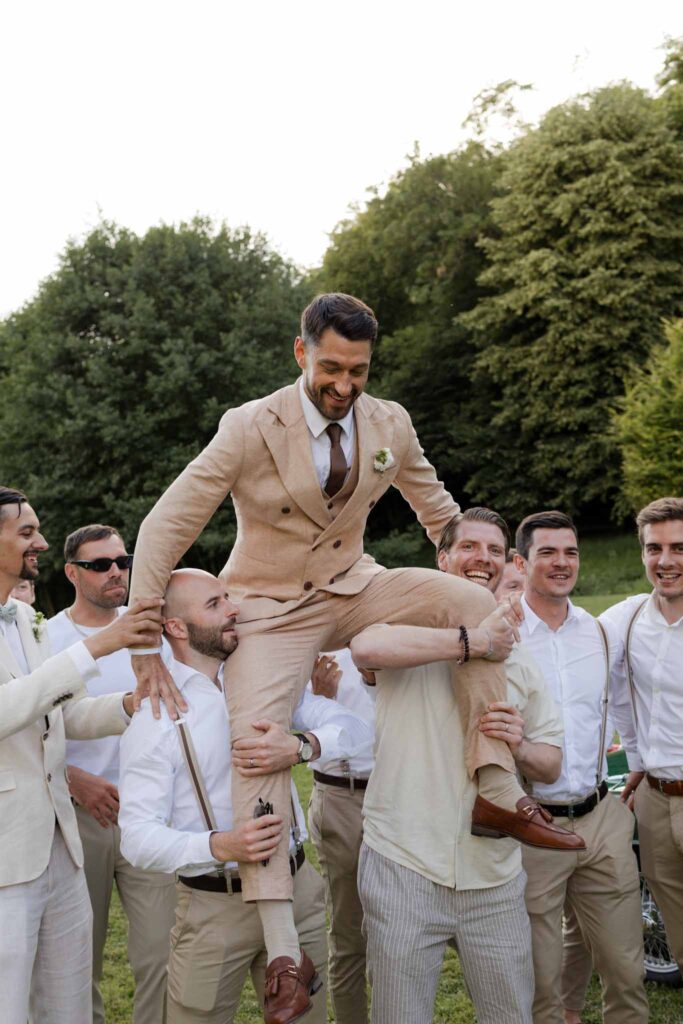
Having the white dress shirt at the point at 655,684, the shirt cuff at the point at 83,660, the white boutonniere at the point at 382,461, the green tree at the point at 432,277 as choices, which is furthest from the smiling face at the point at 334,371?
the green tree at the point at 432,277

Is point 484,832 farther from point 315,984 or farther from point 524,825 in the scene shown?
point 315,984

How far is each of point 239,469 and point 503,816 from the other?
171cm

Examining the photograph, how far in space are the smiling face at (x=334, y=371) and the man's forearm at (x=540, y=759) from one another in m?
1.70

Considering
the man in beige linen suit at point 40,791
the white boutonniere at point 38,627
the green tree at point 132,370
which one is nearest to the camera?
the man in beige linen suit at point 40,791

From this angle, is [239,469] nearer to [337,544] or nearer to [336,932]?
[337,544]

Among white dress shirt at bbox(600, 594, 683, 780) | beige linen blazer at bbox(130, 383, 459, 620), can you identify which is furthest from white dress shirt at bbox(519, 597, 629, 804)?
beige linen blazer at bbox(130, 383, 459, 620)

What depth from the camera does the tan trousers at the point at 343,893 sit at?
215 inches

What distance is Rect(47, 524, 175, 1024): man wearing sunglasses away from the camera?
5.35 meters

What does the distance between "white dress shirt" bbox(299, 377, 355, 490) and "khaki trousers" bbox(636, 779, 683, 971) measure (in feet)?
8.71

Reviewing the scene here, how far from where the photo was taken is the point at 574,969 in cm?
590

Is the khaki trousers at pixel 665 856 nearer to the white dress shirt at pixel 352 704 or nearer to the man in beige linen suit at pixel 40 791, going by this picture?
the white dress shirt at pixel 352 704

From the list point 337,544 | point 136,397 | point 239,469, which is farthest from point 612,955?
point 136,397

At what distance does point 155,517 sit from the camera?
3994 millimetres

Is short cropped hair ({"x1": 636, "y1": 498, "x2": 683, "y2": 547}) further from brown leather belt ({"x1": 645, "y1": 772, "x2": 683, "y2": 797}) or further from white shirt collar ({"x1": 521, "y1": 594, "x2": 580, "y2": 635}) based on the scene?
brown leather belt ({"x1": 645, "y1": 772, "x2": 683, "y2": 797})
